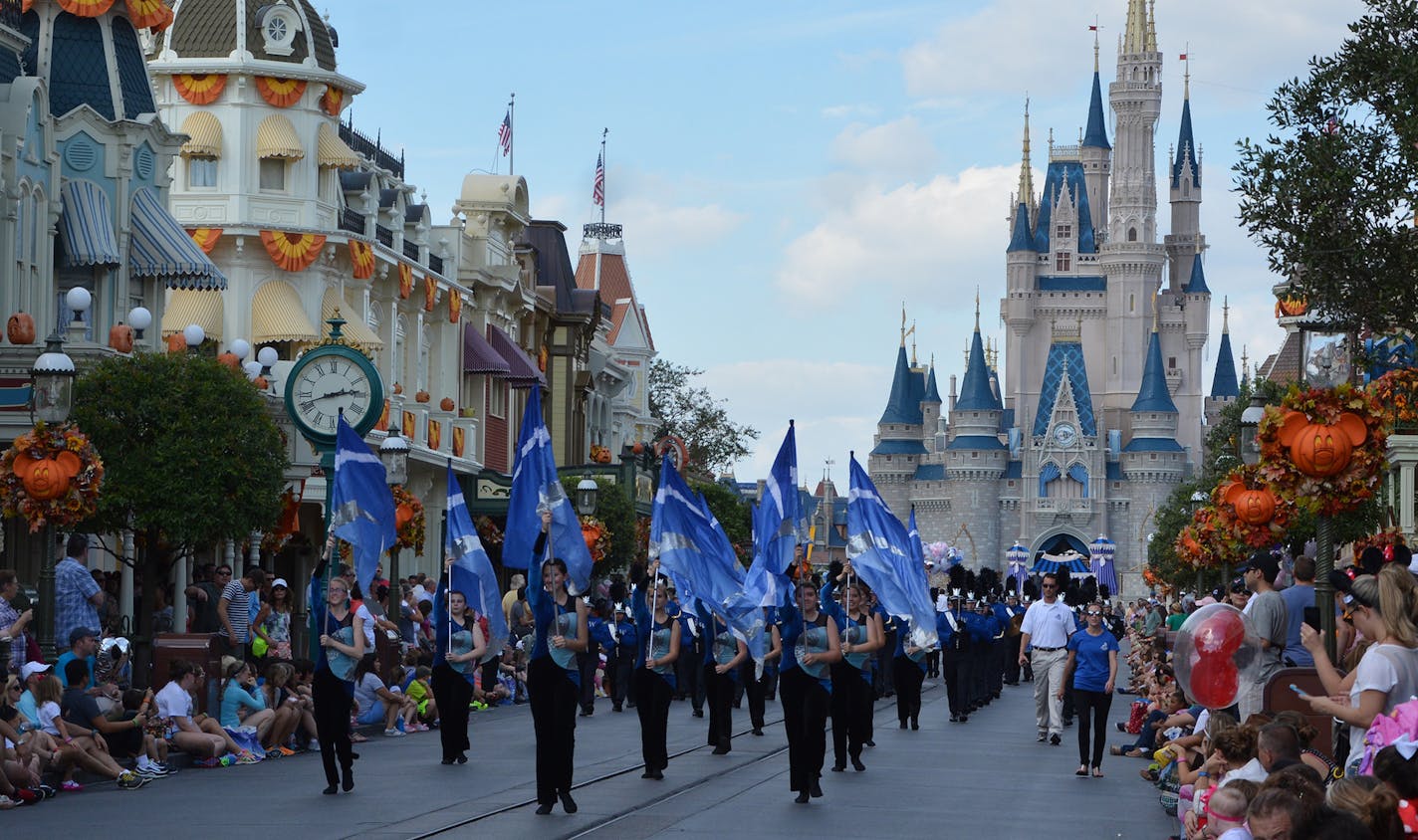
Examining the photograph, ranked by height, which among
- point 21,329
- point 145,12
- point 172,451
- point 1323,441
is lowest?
point 1323,441

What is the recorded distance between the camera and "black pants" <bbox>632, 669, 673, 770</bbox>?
18.2 m

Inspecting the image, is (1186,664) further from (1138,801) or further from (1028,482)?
(1028,482)

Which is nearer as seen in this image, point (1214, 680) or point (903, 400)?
point (1214, 680)

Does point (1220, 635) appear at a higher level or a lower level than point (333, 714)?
higher

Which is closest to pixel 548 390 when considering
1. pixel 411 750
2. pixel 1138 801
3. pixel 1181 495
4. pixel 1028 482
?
pixel 1181 495

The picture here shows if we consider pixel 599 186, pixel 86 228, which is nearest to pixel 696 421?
pixel 599 186

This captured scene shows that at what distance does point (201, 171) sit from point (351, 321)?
3.68 meters

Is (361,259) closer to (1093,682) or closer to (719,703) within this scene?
(719,703)

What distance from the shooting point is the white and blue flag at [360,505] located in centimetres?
1966

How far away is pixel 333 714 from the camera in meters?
16.5

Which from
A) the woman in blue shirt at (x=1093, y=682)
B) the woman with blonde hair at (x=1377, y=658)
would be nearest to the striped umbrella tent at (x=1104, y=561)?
the woman in blue shirt at (x=1093, y=682)

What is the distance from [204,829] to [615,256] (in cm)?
7172

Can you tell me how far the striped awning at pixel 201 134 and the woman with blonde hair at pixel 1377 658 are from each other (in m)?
31.6

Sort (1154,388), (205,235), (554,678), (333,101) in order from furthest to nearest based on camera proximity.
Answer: (1154,388) → (333,101) → (205,235) → (554,678)
